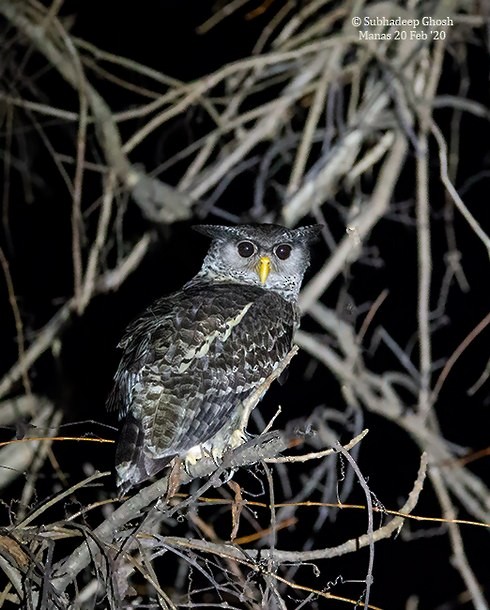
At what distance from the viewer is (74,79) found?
305 centimetres

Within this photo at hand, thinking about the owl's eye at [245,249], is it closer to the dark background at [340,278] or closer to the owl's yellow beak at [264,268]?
the owl's yellow beak at [264,268]

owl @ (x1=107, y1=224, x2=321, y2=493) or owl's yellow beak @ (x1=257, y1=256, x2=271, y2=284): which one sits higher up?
owl's yellow beak @ (x1=257, y1=256, x2=271, y2=284)

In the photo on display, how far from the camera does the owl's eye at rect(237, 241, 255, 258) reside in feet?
9.32

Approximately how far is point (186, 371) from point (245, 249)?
798 mm

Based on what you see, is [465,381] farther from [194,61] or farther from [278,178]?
[194,61]

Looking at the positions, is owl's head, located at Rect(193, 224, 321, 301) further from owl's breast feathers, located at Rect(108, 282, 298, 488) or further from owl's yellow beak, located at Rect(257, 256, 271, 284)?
owl's breast feathers, located at Rect(108, 282, 298, 488)

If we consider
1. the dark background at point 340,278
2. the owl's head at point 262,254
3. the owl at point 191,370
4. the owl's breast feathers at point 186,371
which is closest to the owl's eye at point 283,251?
the owl's head at point 262,254

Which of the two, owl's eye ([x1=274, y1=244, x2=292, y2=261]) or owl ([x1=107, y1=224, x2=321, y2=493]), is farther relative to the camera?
owl's eye ([x1=274, y1=244, x2=292, y2=261])

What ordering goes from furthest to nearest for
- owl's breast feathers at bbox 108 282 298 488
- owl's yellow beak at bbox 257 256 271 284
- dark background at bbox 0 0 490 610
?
dark background at bbox 0 0 490 610 < owl's yellow beak at bbox 257 256 271 284 < owl's breast feathers at bbox 108 282 298 488

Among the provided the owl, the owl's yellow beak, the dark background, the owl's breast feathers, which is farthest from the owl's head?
the dark background

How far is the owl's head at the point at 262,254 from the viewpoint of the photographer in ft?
9.25

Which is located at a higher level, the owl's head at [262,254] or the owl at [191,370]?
the owl's head at [262,254]

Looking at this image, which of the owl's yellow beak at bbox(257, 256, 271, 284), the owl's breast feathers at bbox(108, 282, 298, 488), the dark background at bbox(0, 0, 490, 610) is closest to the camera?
the owl's breast feathers at bbox(108, 282, 298, 488)

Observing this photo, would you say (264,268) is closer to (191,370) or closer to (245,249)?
(245,249)
